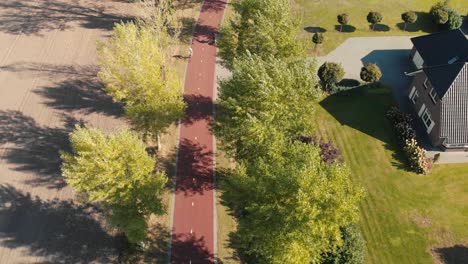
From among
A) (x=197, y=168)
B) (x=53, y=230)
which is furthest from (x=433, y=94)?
(x=53, y=230)

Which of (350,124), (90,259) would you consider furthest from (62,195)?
(350,124)

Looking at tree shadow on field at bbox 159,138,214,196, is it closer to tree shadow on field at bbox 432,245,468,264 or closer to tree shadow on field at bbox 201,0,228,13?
tree shadow on field at bbox 432,245,468,264

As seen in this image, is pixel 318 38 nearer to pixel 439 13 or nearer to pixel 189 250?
pixel 439 13

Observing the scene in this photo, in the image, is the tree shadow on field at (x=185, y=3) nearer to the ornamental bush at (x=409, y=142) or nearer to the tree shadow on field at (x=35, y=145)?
the tree shadow on field at (x=35, y=145)

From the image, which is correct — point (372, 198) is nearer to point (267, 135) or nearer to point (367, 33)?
point (267, 135)

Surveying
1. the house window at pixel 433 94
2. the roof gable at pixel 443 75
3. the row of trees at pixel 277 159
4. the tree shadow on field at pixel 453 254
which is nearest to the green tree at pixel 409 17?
the roof gable at pixel 443 75

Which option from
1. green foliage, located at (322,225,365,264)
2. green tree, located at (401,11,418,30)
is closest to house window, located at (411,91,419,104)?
green tree, located at (401,11,418,30)
